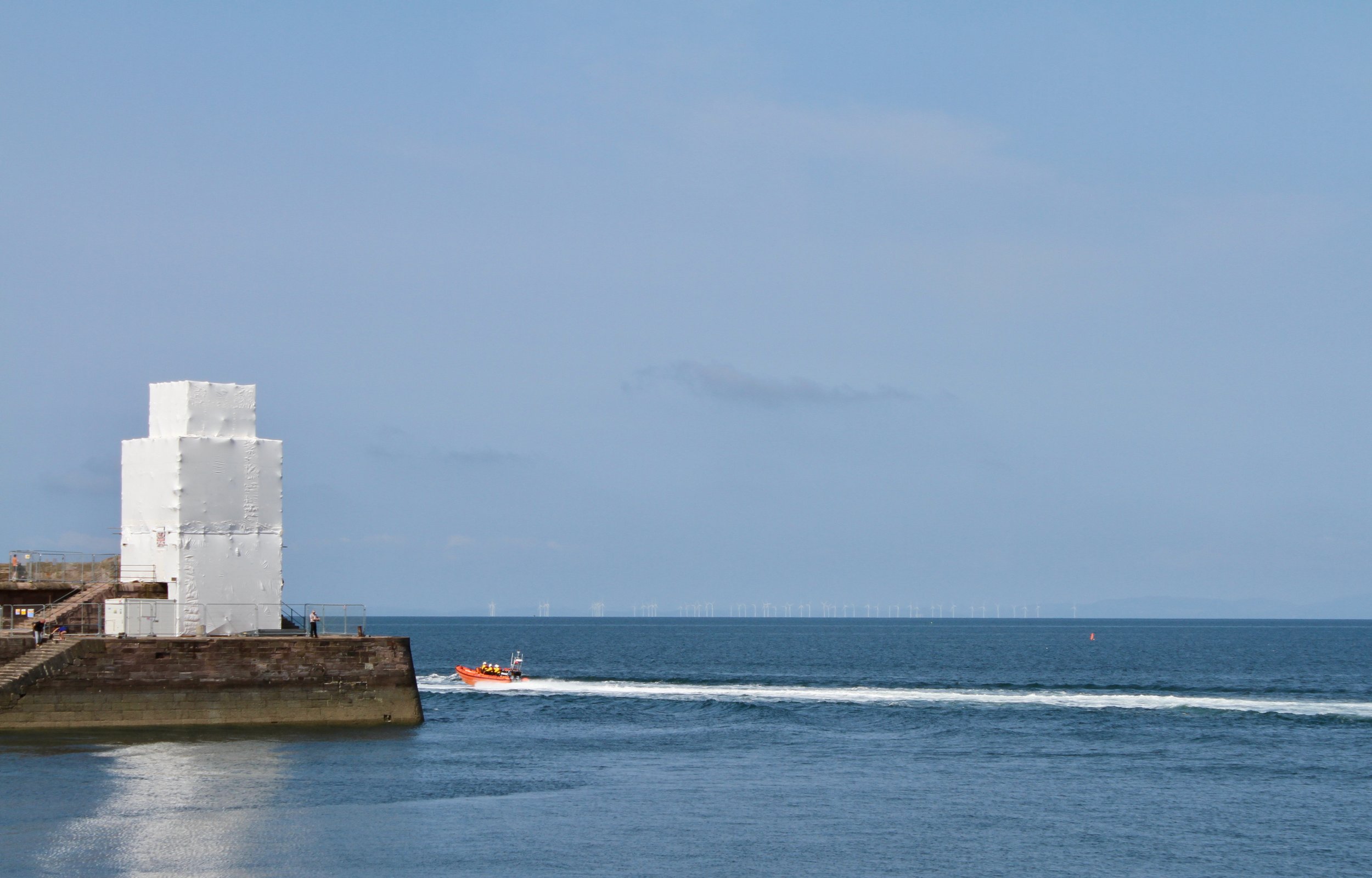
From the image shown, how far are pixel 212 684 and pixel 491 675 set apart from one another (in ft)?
123

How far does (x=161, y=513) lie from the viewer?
60656 mm

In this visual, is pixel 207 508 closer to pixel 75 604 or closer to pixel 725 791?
pixel 75 604

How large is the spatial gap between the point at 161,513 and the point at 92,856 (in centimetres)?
2762

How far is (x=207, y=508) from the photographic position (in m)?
60.6

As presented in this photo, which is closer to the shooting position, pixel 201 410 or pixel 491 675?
pixel 201 410

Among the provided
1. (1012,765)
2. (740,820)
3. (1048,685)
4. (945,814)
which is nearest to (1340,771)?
(1012,765)

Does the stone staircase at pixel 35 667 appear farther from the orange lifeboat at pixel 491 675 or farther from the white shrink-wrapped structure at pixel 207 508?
the orange lifeboat at pixel 491 675

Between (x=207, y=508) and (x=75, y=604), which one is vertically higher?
(x=207, y=508)

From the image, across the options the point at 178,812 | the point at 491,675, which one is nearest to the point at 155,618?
the point at 178,812

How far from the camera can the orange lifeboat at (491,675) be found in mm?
92750

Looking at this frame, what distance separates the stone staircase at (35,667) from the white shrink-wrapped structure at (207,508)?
5.04 m

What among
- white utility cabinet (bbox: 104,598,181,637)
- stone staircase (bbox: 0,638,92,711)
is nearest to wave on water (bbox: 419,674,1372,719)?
white utility cabinet (bbox: 104,598,181,637)

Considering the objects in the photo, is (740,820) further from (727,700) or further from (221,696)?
(727,700)

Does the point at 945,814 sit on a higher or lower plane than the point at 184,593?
lower
